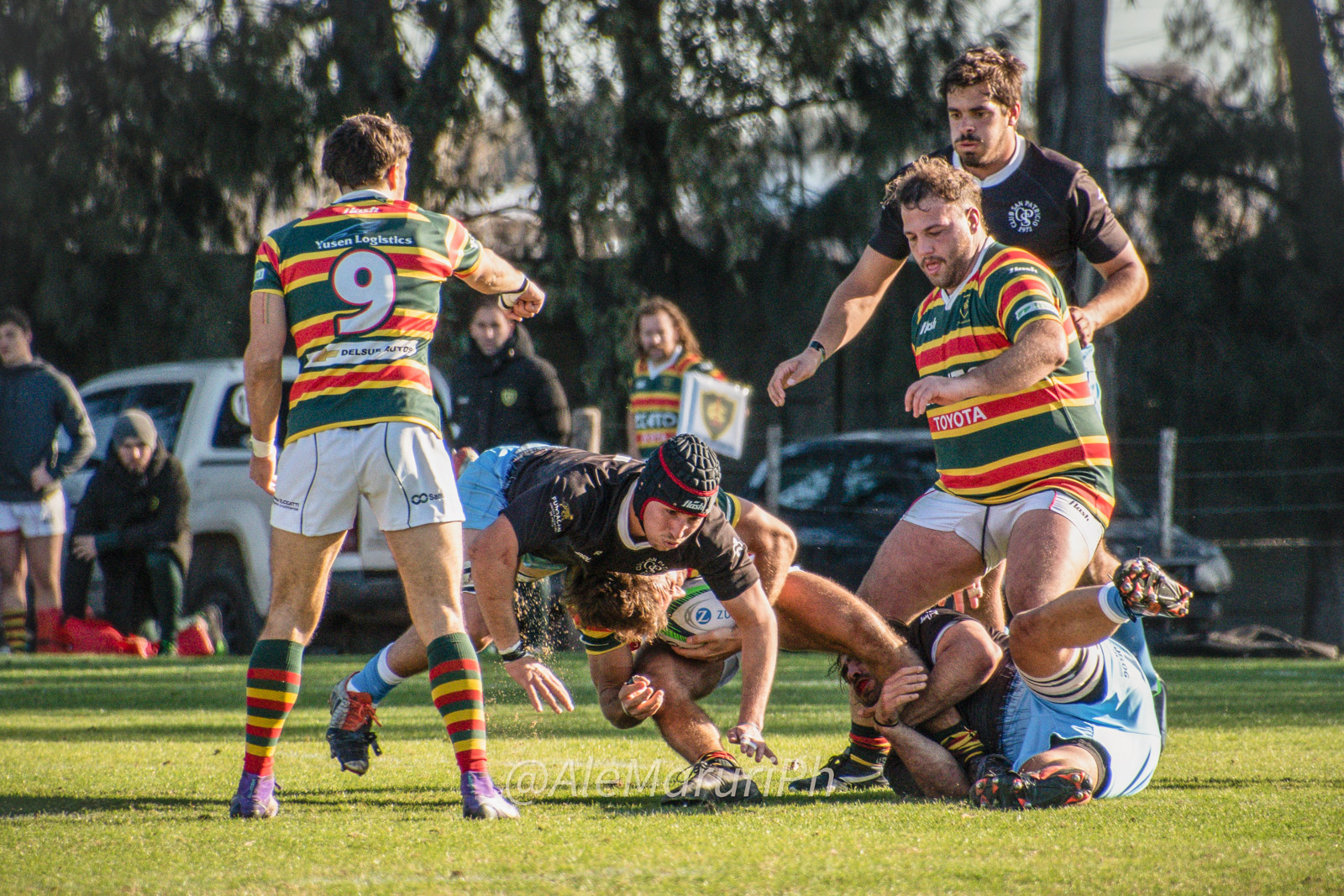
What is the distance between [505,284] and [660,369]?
14.9ft

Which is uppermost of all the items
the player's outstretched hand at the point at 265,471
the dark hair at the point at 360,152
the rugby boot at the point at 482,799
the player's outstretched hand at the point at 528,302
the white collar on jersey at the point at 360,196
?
the dark hair at the point at 360,152

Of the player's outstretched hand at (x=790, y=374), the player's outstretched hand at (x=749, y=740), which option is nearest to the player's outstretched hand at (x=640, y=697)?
the player's outstretched hand at (x=749, y=740)

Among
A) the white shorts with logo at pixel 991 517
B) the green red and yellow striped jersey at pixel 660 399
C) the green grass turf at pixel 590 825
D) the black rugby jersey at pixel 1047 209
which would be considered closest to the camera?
the green grass turf at pixel 590 825

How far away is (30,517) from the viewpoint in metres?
9.30

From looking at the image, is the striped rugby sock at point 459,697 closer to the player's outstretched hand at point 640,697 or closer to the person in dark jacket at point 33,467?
the player's outstretched hand at point 640,697

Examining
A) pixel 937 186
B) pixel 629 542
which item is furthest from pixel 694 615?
pixel 937 186

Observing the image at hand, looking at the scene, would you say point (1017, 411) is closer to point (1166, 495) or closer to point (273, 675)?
point (273, 675)

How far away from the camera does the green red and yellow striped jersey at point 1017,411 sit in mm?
4180

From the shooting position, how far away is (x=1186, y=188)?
13.9 m

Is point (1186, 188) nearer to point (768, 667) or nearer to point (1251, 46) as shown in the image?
point (1251, 46)

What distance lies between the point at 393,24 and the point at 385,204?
10.2m

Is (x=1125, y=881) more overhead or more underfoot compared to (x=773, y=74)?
more underfoot

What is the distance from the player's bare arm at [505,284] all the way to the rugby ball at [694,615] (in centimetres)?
102

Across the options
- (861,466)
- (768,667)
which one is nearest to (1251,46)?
(861,466)
